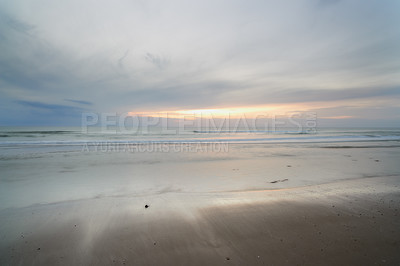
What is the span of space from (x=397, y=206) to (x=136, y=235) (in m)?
5.24

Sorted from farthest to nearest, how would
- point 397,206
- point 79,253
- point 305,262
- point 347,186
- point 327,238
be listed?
point 347,186, point 397,206, point 327,238, point 79,253, point 305,262

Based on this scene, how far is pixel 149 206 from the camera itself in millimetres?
4195

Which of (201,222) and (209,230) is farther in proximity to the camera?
(201,222)

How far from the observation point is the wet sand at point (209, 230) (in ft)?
8.18

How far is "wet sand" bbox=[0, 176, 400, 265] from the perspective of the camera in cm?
249

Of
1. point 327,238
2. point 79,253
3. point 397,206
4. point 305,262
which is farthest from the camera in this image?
point 397,206

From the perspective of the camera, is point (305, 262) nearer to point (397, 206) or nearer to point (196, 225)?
point (196, 225)

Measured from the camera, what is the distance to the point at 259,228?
3.20 metres

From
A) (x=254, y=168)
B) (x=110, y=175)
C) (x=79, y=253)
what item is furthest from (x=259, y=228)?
(x=110, y=175)

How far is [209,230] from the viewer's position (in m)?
3.17

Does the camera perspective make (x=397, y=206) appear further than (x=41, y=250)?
Yes

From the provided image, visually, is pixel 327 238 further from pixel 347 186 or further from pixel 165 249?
pixel 347 186

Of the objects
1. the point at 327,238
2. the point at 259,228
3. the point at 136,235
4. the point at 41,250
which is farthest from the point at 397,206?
the point at 41,250

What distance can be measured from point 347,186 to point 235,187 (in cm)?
323
